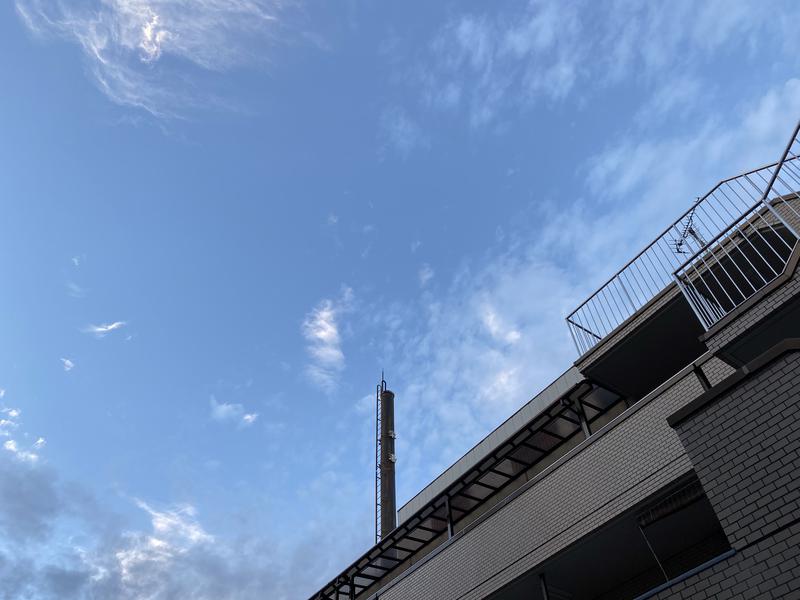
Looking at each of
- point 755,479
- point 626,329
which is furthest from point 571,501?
point 755,479

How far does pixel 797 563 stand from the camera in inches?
227

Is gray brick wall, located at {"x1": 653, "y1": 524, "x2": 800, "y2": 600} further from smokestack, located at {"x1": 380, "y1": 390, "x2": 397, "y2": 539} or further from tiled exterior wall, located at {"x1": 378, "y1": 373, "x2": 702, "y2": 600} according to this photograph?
smokestack, located at {"x1": 380, "y1": 390, "x2": 397, "y2": 539}

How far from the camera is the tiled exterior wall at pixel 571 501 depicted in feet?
32.5

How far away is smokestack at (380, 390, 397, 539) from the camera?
30188mm

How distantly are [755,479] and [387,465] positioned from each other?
94.1ft

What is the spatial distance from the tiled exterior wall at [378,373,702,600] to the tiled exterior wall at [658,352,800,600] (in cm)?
286

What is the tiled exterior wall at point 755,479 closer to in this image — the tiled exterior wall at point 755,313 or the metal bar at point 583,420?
the tiled exterior wall at point 755,313

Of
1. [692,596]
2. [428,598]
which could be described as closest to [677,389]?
[692,596]

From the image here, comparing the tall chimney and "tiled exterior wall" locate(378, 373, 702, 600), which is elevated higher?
the tall chimney

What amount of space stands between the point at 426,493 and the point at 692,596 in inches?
577

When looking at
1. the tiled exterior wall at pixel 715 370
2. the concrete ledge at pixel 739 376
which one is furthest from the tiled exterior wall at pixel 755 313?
the tiled exterior wall at pixel 715 370

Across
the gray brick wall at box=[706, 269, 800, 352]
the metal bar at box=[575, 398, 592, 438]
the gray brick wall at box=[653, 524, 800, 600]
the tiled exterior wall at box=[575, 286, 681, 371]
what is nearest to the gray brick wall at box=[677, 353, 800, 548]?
the gray brick wall at box=[653, 524, 800, 600]

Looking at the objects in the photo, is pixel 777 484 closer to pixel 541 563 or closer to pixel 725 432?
pixel 725 432

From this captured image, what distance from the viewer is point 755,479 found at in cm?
628
